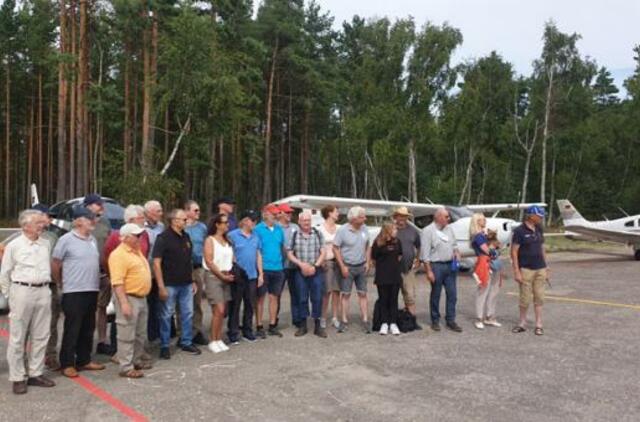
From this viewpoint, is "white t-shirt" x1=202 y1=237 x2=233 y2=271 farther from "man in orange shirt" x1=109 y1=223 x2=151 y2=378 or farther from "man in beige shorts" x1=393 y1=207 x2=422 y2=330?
"man in beige shorts" x1=393 y1=207 x2=422 y2=330

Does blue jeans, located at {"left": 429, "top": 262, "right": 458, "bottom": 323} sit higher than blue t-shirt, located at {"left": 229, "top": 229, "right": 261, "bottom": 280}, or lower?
lower

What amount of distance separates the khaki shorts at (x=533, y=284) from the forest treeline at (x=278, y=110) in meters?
16.4

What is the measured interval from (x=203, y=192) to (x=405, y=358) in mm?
36680

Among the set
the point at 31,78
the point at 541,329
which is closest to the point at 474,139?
the point at 31,78

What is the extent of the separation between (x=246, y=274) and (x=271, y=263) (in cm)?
48

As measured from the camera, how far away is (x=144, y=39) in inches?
915

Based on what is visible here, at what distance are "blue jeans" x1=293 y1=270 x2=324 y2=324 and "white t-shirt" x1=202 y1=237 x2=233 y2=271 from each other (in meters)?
1.13

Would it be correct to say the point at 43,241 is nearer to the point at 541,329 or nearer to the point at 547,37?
the point at 541,329

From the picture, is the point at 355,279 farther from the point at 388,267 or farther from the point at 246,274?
the point at 246,274

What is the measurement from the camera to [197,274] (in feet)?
20.8

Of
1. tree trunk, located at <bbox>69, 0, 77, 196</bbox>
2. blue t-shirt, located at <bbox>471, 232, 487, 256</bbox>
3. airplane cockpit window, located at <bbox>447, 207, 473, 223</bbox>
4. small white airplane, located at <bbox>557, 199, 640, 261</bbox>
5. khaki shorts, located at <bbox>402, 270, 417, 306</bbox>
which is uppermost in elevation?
tree trunk, located at <bbox>69, 0, 77, 196</bbox>

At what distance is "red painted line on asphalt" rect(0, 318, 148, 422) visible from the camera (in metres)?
4.04

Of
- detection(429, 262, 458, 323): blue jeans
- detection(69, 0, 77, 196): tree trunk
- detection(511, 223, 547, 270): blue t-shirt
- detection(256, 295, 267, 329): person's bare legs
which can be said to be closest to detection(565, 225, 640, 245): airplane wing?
detection(511, 223, 547, 270): blue t-shirt

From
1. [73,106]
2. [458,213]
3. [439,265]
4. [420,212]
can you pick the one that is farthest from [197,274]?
[73,106]
